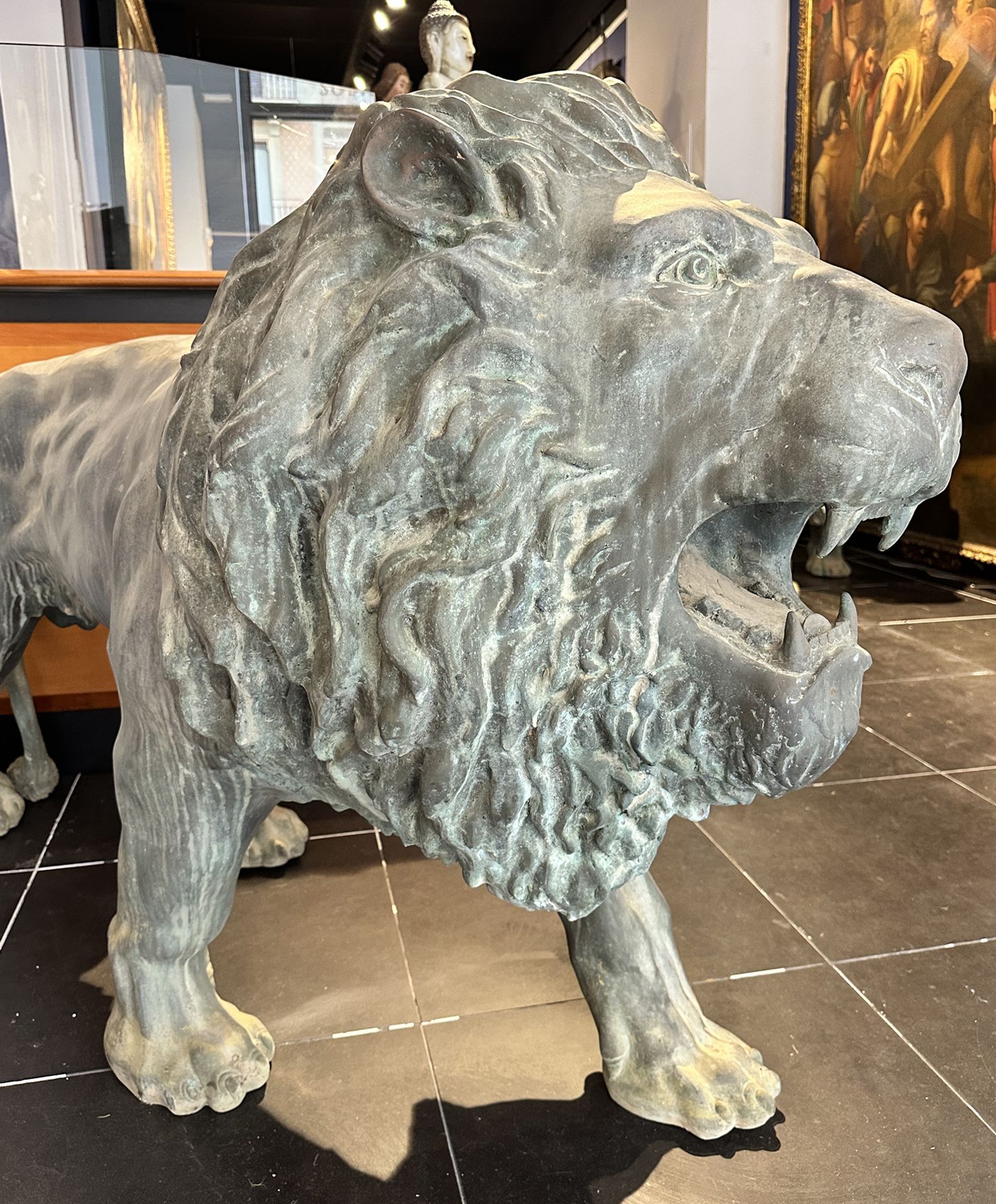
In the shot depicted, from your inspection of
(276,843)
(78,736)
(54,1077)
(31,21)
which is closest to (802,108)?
(31,21)

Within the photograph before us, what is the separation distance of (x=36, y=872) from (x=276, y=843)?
1.45 ft

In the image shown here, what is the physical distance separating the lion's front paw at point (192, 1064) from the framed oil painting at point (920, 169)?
156 inches

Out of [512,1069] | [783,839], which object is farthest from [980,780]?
[512,1069]

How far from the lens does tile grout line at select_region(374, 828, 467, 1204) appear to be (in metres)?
1.07

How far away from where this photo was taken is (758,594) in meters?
0.77

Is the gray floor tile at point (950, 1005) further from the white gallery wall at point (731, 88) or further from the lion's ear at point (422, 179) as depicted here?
the white gallery wall at point (731, 88)

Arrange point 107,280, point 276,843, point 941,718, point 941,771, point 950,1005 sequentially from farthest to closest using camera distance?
point 941,718, point 941,771, point 107,280, point 276,843, point 950,1005

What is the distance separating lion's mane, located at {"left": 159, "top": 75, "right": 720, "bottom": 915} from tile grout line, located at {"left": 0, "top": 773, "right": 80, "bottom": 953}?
3.52 ft

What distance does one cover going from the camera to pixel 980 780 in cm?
211

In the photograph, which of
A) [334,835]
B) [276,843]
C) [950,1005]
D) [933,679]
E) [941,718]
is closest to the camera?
[950,1005]

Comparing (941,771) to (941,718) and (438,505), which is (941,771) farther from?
(438,505)

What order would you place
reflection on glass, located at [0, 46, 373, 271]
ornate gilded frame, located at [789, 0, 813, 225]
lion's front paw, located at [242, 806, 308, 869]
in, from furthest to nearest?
ornate gilded frame, located at [789, 0, 813, 225], reflection on glass, located at [0, 46, 373, 271], lion's front paw, located at [242, 806, 308, 869]

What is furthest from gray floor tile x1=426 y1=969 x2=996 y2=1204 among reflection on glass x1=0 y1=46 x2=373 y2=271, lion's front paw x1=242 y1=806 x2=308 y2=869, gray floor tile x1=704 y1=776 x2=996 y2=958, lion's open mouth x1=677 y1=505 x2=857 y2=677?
reflection on glass x1=0 y1=46 x2=373 y2=271

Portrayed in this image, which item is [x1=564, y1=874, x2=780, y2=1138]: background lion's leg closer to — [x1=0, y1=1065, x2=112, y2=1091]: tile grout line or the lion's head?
the lion's head
